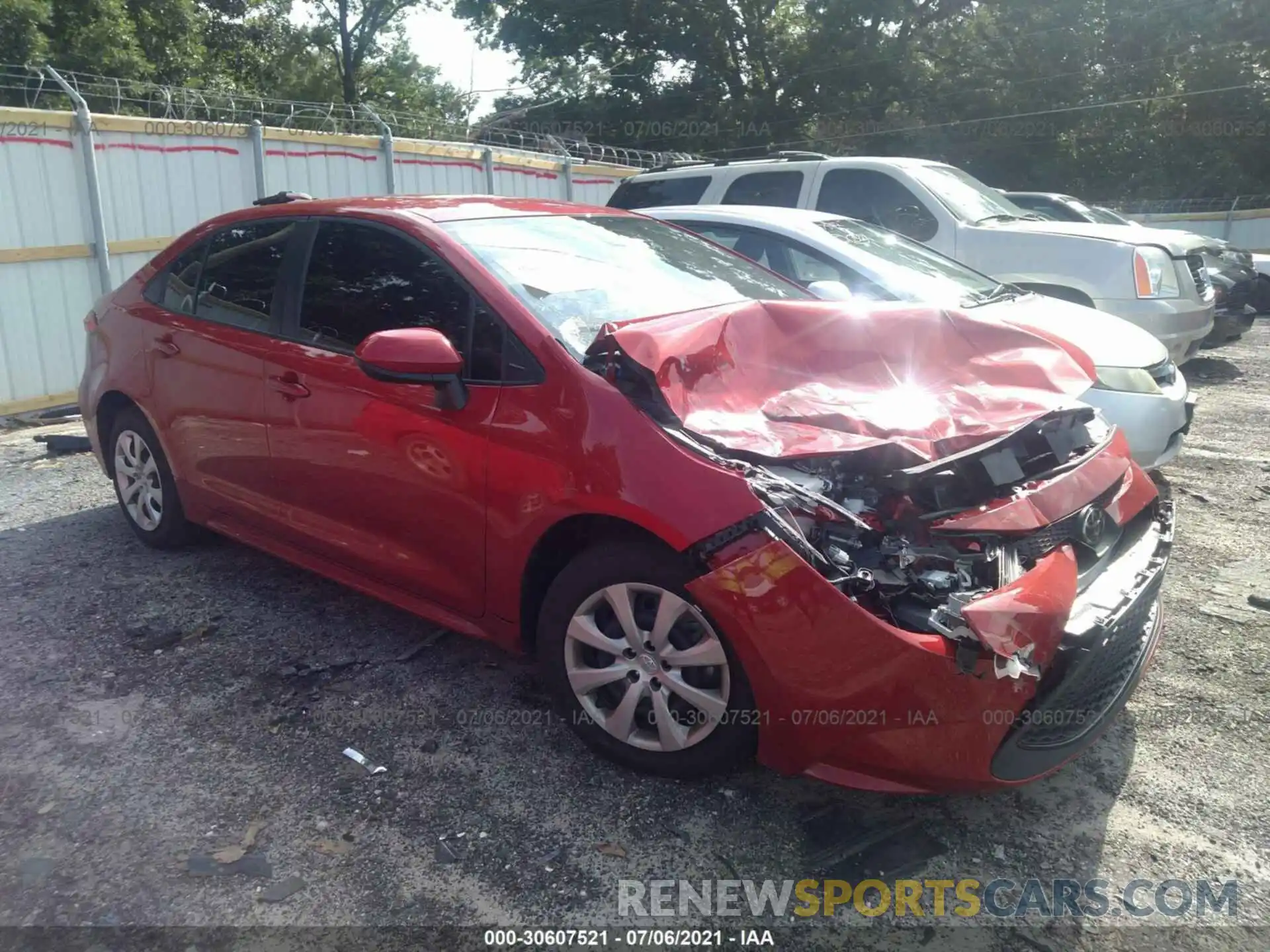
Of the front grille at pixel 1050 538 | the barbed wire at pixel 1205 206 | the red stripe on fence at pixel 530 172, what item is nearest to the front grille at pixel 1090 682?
the front grille at pixel 1050 538

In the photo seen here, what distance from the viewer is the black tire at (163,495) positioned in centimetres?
469

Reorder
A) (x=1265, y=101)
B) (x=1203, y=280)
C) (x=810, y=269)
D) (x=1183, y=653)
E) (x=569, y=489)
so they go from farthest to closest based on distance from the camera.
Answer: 1. (x=1265, y=101)
2. (x=1203, y=280)
3. (x=810, y=269)
4. (x=1183, y=653)
5. (x=569, y=489)

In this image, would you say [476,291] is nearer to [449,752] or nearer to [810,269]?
[449,752]

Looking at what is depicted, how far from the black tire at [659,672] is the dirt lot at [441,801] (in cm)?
11

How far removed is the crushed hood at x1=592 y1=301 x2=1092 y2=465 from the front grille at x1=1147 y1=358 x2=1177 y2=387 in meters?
1.85

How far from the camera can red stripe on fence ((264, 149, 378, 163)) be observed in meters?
9.52

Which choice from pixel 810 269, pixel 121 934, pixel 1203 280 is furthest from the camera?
pixel 1203 280

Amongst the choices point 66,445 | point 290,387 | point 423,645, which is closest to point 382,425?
point 290,387

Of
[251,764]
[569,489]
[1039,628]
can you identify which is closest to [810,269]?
[569,489]

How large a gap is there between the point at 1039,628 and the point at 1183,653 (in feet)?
5.64

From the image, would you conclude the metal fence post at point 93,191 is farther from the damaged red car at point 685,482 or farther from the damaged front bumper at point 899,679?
the damaged front bumper at point 899,679

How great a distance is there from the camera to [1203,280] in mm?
8148

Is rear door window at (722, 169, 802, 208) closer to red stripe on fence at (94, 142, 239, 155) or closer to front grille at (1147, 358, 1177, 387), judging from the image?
front grille at (1147, 358, 1177, 387)

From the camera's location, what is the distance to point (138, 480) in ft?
16.0
